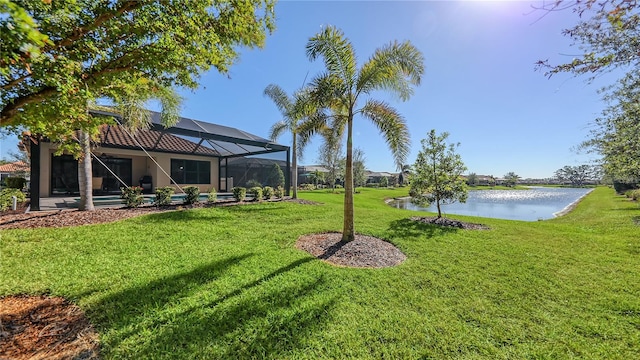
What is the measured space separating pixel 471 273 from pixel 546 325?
1.59 metres

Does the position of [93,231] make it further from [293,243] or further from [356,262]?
[356,262]

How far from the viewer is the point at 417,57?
19.9 feet

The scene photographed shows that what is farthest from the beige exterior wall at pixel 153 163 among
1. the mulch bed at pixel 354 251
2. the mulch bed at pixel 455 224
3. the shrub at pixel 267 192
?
the mulch bed at pixel 455 224

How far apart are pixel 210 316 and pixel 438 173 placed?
9.76 meters

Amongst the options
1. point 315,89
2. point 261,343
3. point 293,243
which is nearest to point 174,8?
point 315,89

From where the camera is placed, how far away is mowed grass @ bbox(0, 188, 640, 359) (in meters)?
2.66

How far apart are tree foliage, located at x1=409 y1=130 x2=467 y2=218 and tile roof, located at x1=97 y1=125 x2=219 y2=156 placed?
11.9 meters

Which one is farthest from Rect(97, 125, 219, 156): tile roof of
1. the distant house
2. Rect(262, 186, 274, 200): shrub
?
the distant house

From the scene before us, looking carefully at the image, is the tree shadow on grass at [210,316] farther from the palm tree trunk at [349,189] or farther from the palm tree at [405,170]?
the palm tree at [405,170]

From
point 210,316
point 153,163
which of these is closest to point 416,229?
point 210,316

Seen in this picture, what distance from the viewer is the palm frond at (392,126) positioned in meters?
6.40

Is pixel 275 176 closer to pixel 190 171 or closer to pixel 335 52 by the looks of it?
pixel 190 171

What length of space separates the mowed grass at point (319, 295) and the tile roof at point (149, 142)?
24.6 feet

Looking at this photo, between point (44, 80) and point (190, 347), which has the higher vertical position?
point (44, 80)
